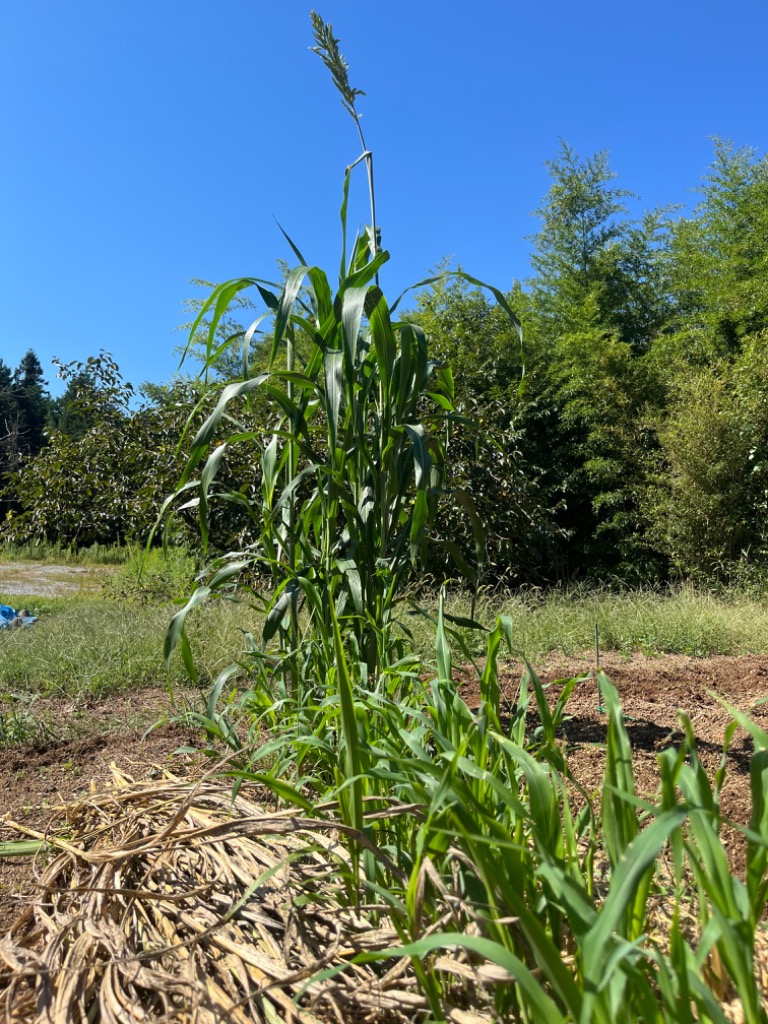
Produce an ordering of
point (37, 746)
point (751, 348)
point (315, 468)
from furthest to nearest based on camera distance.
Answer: point (751, 348) → point (37, 746) → point (315, 468)

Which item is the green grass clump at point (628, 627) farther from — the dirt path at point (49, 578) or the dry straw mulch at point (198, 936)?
the dirt path at point (49, 578)

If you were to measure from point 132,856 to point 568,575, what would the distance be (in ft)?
28.3

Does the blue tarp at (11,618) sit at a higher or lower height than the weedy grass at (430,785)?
lower

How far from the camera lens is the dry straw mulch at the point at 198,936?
89 centimetres

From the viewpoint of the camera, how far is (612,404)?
30.0ft

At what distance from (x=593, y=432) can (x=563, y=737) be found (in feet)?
24.2

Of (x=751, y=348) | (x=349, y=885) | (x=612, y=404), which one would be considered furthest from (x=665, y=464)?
(x=349, y=885)

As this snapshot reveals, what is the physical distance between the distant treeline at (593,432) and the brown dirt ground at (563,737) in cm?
344

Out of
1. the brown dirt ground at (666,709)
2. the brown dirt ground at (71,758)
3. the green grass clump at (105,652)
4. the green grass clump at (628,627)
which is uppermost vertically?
the green grass clump at (628,627)

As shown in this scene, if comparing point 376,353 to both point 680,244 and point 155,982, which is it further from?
point 680,244

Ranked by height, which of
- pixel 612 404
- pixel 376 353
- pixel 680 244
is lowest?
pixel 376 353

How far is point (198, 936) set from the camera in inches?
35.9

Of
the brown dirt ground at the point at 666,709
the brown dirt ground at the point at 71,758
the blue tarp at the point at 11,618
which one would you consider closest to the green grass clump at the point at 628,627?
the brown dirt ground at the point at 666,709

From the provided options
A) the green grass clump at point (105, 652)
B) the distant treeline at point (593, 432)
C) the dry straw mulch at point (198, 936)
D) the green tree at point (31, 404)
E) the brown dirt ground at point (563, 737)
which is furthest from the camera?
the green tree at point (31, 404)
